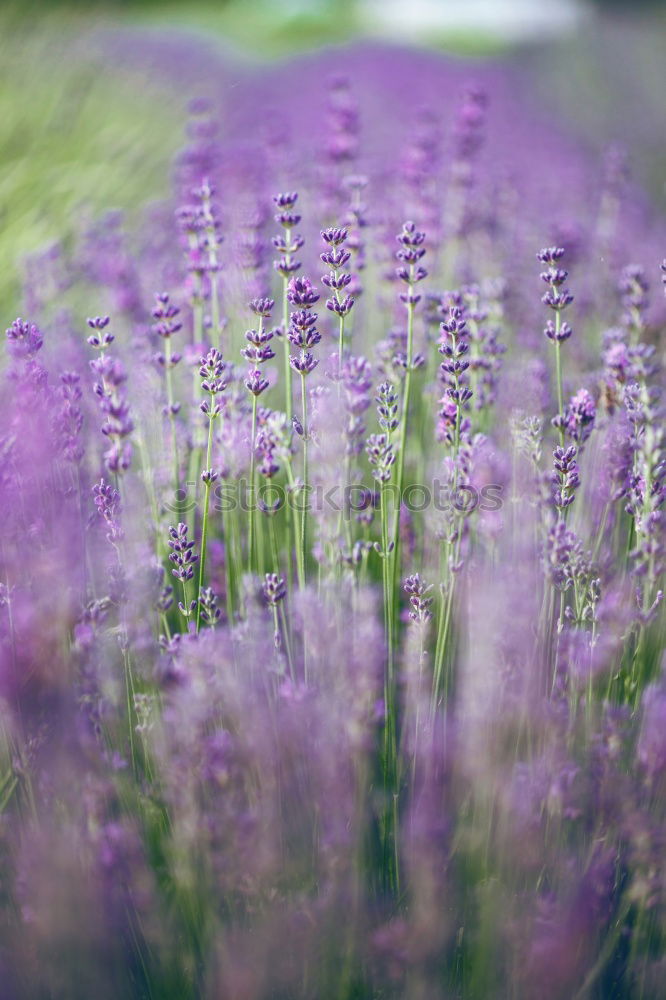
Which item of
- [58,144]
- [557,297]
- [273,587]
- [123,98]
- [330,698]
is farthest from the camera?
[123,98]

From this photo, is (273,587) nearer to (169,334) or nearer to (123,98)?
(169,334)

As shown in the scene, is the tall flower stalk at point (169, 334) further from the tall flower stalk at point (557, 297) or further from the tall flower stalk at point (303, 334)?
the tall flower stalk at point (557, 297)

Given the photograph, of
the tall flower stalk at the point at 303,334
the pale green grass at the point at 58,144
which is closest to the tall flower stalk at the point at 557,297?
the tall flower stalk at the point at 303,334

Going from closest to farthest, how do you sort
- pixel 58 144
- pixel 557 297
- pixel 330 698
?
pixel 330 698
pixel 557 297
pixel 58 144

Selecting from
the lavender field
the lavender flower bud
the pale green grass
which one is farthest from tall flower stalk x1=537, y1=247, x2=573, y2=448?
the pale green grass

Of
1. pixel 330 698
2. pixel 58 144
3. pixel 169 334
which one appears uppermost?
pixel 58 144

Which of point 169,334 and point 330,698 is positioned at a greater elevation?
point 169,334

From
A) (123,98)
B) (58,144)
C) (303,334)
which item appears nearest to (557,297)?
(303,334)

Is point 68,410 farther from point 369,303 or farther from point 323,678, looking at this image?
point 369,303
